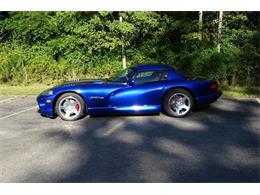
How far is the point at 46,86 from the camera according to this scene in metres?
16.0

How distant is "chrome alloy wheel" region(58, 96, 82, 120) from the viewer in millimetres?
8977

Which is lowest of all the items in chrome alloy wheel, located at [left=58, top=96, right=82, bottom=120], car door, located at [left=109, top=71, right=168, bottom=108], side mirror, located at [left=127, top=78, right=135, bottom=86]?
chrome alloy wheel, located at [left=58, top=96, right=82, bottom=120]

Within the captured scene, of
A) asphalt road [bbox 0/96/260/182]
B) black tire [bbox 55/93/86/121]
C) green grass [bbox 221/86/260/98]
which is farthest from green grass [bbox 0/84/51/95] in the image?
green grass [bbox 221/86/260/98]

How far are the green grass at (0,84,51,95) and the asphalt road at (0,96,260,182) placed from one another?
4365 mm

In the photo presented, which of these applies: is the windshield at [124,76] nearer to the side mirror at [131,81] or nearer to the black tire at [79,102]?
the side mirror at [131,81]

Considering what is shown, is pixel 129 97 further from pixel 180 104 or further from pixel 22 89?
pixel 22 89

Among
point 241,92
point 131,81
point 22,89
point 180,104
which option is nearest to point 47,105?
point 131,81

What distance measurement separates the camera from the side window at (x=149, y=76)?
29.8 feet

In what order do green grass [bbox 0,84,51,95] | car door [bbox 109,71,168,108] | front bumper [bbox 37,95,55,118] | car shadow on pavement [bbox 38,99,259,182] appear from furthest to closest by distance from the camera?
green grass [bbox 0,84,51,95]
front bumper [bbox 37,95,55,118]
car door [bbox 109,71,168,108]
car shadow on pavement [bbox 38,99,259,182]

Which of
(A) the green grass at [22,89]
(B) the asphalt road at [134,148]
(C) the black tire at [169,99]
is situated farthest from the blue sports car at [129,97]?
(A) the green grass at [22,89]

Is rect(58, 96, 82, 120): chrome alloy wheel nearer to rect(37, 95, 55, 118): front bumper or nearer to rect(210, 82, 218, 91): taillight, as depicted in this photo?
rect(37, 95, 55, 118): front bumper

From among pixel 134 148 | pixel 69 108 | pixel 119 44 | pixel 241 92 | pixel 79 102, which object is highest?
pixel 119 44

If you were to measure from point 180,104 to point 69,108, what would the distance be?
251cm
